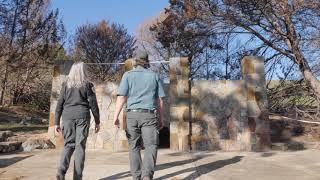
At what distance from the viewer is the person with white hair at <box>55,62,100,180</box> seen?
625 centimetres

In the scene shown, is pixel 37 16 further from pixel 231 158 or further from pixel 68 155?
pixel 68 155

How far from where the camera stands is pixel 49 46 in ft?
75.9

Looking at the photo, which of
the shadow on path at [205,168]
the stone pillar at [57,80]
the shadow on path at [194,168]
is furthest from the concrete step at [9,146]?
the shadow on path at [205,168]

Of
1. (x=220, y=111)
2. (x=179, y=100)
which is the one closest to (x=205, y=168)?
(x=179, y=100)

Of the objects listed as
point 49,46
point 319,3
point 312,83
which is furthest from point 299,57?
point 49,46

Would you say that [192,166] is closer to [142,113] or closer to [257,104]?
[142,113]

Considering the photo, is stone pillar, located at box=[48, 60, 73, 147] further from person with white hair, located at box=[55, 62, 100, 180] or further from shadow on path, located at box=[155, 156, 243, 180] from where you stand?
person with white hair, located at box=[55, 62, 100, 180]

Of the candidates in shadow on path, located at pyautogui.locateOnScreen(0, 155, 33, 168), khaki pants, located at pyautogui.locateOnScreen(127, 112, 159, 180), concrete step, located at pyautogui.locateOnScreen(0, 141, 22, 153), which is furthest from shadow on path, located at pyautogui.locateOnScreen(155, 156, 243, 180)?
concrete step, located at pyautogui.locateOnScreen(0, 141, 22, 153)

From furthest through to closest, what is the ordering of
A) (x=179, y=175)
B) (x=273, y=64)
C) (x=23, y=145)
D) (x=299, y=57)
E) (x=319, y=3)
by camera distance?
(x=273, y=64)
(x=299, y=57)
(x=319, y=3)
(x=23, y=145)
(x=179, y=175)

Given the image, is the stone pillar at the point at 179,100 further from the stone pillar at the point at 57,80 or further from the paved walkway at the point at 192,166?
the stone pillar at the point at 57,80

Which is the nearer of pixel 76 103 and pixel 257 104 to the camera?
pixel 76 103

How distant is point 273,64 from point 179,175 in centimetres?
900

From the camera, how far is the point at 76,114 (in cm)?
634

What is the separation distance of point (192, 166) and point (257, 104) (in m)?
3.02
